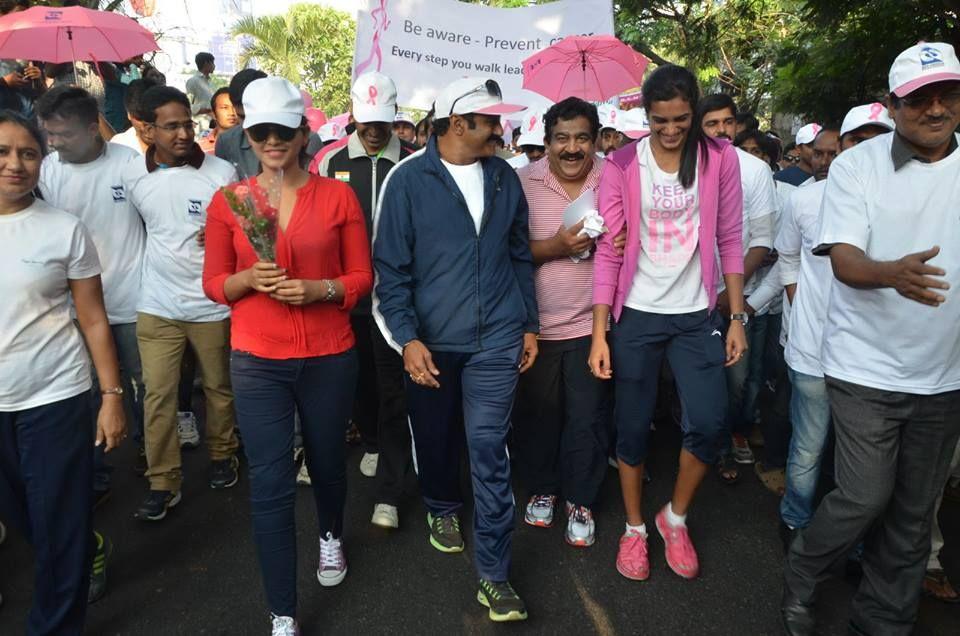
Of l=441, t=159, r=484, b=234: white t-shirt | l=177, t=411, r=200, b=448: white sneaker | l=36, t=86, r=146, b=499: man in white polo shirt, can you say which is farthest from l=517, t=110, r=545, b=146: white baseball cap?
l=177, t=411, r=200, b=448: white sneaker

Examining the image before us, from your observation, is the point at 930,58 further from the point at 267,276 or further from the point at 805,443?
the point at 267,276

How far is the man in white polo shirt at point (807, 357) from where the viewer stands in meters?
3.25

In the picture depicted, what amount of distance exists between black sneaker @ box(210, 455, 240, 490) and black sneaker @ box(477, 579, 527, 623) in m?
1.96

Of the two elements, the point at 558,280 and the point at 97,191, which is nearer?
the point at 558,280

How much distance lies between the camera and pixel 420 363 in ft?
9.73

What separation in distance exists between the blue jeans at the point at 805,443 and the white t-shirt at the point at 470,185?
64.7 inches

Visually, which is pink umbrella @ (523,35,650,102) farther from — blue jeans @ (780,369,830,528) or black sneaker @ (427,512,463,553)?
black sneaker @ (427,512,463,553)

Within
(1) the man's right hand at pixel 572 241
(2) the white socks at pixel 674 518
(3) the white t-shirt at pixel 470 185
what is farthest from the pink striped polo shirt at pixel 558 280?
(2) the white socks at pixel 674 518

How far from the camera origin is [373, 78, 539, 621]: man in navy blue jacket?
3049 mm

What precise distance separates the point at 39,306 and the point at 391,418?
1901mm

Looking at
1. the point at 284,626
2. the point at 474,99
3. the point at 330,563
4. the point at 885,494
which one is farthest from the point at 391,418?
the point at 885,494

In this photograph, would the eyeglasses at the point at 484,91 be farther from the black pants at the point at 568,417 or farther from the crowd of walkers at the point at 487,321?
the black pants at the point at 568,417

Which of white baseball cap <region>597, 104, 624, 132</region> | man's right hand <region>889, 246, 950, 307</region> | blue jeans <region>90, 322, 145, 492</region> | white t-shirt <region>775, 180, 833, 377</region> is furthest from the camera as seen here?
white baseball cap <region>597, 104, 624, 132</region>

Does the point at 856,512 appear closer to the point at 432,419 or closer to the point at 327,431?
the point at 432,419
